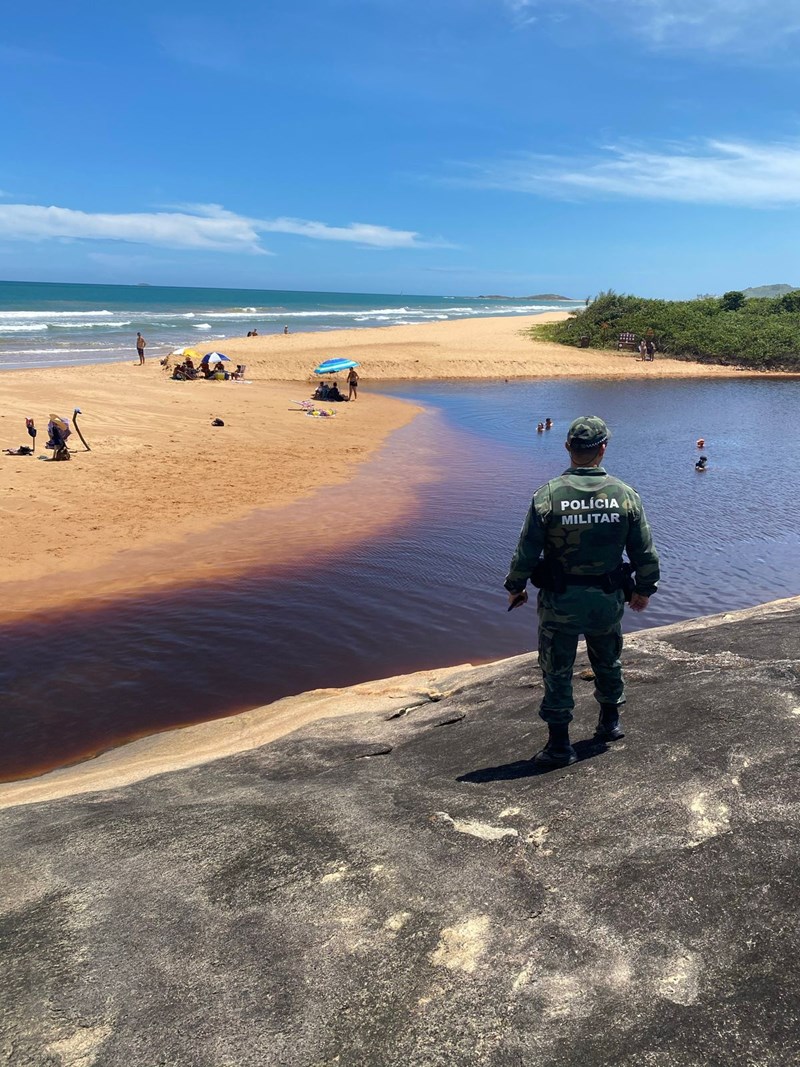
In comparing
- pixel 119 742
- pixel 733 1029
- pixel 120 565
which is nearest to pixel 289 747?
pixel 119 742

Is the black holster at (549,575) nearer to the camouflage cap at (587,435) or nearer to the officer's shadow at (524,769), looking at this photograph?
the camouflage cap at (587,435)

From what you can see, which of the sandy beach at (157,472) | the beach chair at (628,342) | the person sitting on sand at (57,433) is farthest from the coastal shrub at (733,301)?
the person sitting on sand at (57,433)

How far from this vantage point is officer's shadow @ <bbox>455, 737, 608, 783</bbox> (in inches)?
171

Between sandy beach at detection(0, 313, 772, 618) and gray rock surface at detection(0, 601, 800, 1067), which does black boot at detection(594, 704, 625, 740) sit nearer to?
gray rock surface at detection(0, 601, 800, 1067)

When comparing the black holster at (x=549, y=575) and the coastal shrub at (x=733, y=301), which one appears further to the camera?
the coastal shrub at (x=733, y=301)

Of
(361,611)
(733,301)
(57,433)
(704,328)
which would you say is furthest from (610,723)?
(733,301)

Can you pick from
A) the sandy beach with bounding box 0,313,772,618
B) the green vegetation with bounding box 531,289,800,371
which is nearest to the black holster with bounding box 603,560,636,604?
the sandy beach with bounding box 0,313,772,618

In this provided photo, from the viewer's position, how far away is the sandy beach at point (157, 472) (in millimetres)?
11133

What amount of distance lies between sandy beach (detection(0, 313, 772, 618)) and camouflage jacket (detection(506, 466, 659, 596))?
7552 millimetres

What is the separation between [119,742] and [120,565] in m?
4.76

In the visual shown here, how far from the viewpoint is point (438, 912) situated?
122 inches

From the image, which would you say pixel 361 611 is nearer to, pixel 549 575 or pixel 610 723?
pixel 610 723

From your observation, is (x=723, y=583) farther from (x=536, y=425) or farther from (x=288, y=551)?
(x=536, y=425)

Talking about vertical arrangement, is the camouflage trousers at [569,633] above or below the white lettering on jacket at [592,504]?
below
